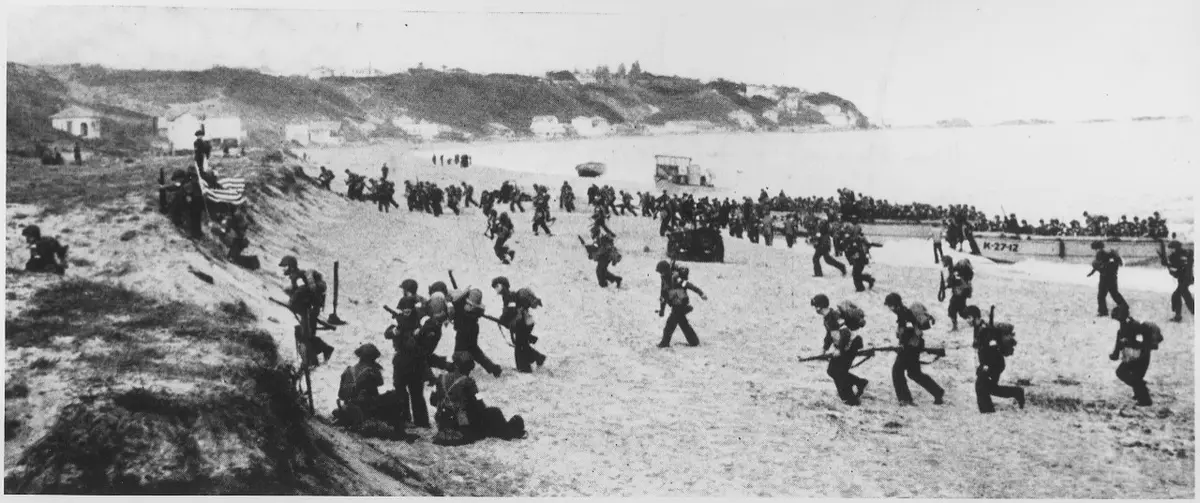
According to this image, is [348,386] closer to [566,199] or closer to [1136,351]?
[566,199]

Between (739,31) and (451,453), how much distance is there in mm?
4813

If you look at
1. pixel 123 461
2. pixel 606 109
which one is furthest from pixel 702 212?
pixel 123 461

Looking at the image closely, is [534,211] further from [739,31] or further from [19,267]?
[19,267]

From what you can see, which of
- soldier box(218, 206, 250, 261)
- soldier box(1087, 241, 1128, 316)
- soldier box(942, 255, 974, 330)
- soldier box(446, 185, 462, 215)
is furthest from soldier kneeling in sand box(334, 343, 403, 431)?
soldier box(1087, 241, 1128, 316)

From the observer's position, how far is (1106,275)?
862 cm

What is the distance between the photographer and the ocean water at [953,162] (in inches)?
342

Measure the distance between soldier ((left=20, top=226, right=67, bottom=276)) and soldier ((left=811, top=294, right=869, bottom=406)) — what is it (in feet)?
20.5

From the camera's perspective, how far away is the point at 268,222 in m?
8.97

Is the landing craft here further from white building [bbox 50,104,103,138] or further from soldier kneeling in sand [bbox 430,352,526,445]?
white building [bbox 50,104,103,138]

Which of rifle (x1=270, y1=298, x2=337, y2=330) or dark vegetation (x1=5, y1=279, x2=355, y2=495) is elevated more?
rifle (x1=270, y1=298, x2=337, y2=330)

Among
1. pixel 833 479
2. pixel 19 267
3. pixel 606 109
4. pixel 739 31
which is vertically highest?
pixel 739 31

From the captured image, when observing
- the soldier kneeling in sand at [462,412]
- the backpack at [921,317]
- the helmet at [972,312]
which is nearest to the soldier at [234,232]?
the soldier kneeling in sand at [462,412]

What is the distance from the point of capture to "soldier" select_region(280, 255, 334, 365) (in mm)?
7707

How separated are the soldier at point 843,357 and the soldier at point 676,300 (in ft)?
4.26
